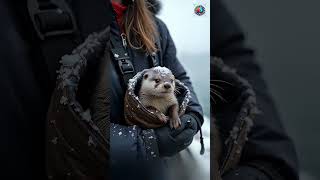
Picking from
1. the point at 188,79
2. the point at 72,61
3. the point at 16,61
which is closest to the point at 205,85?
the point at 188,79

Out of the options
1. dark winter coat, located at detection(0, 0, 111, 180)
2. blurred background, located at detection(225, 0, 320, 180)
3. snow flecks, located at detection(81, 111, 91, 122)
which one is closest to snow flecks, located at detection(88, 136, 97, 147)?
snow flecks, located at detection(81, 111, 91, 122)

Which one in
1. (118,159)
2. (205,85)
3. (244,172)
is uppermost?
(205,85)

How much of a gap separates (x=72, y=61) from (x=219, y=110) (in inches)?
22.8

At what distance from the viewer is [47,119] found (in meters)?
1.86

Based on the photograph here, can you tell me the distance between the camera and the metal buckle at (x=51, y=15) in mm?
1863

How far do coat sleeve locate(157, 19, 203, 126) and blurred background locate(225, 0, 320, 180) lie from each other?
0.92 feet

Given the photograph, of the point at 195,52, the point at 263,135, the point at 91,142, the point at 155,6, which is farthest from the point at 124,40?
the point at 263,135

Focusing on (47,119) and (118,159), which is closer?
(118,159)

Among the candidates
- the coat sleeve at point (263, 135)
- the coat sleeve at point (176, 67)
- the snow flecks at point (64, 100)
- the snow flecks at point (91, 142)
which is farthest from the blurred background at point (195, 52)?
the snow flecks at point (64, 100)

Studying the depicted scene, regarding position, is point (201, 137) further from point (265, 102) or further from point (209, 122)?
point (265, 102)

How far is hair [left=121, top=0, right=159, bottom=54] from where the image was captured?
174cm

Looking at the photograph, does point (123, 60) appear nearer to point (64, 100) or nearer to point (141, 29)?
point (141, 29)

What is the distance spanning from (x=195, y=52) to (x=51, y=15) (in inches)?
23.2

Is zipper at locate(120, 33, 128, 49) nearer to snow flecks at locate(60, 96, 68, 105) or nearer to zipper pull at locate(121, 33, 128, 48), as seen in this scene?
zipper pull at locate(121, 33, 128, 48)
